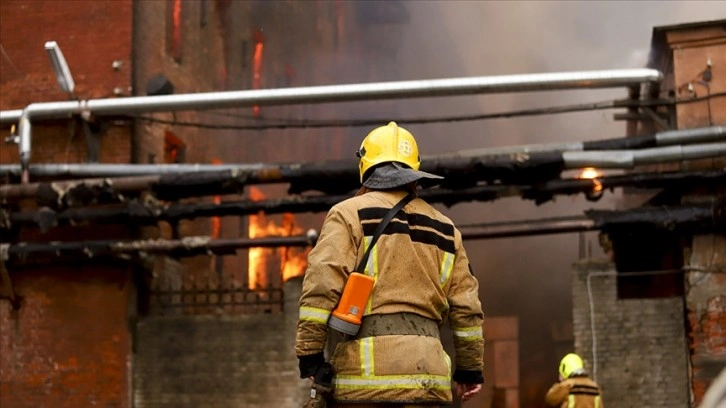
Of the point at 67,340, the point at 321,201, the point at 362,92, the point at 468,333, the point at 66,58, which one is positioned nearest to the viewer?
the point at 468,333

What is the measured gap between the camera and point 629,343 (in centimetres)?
1055

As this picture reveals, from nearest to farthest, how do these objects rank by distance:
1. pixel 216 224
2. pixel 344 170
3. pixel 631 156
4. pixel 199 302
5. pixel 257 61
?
pixel 631 156 < pixel 344 170 < pixel 199 302 < pixel 216 224 < pixel 257 61

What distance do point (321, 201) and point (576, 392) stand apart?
377 centimetres

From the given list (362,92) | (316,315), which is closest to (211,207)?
(362,92)

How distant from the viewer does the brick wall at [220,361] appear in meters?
11.0

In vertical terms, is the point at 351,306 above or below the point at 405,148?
below

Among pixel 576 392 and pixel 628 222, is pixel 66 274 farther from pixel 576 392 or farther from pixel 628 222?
pixel 628 222

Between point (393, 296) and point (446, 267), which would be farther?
point (446, 267)

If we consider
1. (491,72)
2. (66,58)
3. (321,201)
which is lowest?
(321,201)

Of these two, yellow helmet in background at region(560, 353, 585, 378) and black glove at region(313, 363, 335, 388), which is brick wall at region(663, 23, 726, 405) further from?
black glove at region(313, 363, 335, 388)

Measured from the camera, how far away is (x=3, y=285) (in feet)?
39.1

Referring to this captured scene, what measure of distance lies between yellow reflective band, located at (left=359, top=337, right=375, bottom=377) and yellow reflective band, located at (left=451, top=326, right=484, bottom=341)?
0.56 meters

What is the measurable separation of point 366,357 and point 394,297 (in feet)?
1.05

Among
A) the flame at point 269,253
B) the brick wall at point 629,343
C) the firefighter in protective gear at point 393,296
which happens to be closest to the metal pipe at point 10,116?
the flame at point 269,253
